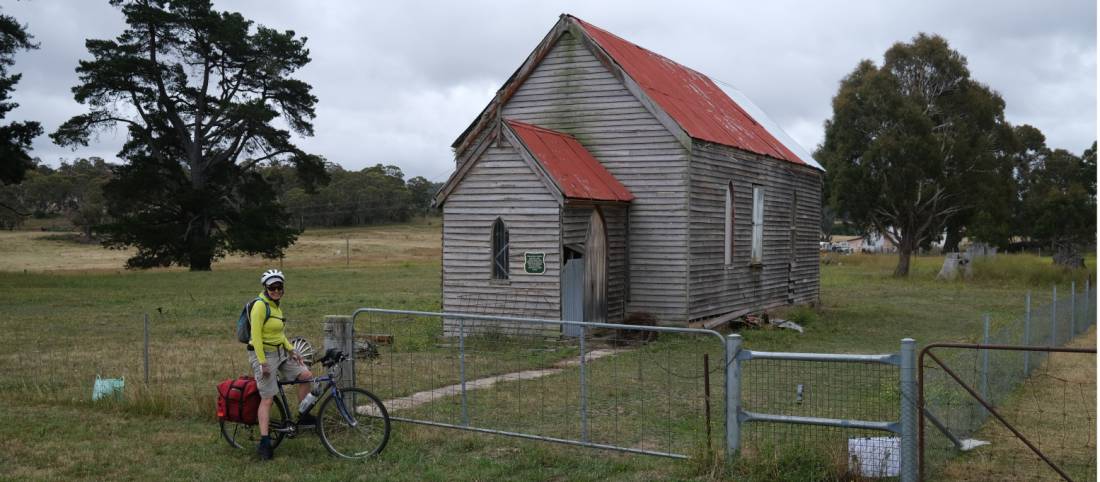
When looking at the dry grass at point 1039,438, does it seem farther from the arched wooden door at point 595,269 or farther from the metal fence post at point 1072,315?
the arched wooden door at point 595,269

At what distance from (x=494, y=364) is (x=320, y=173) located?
3844 centimetres

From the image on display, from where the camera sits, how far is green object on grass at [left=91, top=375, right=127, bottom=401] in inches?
492

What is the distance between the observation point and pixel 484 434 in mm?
10680

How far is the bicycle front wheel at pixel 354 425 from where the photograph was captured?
388 inches

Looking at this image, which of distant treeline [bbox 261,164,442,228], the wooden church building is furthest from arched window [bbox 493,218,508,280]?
distant treeline [bbox 261,164,442,228]

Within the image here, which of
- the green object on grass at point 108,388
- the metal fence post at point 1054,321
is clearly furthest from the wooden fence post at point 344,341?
the metal fence post at point 1054,321

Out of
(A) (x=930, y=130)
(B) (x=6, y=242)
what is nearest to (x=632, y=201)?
(A) (x=930, y=130)

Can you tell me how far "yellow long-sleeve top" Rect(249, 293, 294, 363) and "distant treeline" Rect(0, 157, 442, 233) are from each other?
90168 mm

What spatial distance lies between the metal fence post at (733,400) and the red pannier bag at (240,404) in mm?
4660

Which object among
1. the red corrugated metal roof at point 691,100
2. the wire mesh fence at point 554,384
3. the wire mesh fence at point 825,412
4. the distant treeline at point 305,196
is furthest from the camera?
the distant treeline at point 305,196

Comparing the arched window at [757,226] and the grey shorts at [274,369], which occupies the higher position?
the arched window at [757,226]

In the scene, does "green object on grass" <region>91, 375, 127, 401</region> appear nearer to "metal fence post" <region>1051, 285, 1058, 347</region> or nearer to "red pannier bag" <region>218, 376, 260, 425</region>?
"red pannier bag" <region>218, 376, 260, 425</region>

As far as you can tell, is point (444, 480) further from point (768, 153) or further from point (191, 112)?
point (191, 112)

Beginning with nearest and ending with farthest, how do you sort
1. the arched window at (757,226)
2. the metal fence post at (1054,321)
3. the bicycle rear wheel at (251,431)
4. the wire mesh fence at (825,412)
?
the wire mesh fence at (825,412) → the bicycle rear wheel at (251,431) → the metal fence post at (1054,321) → the arched window at (757,226)
